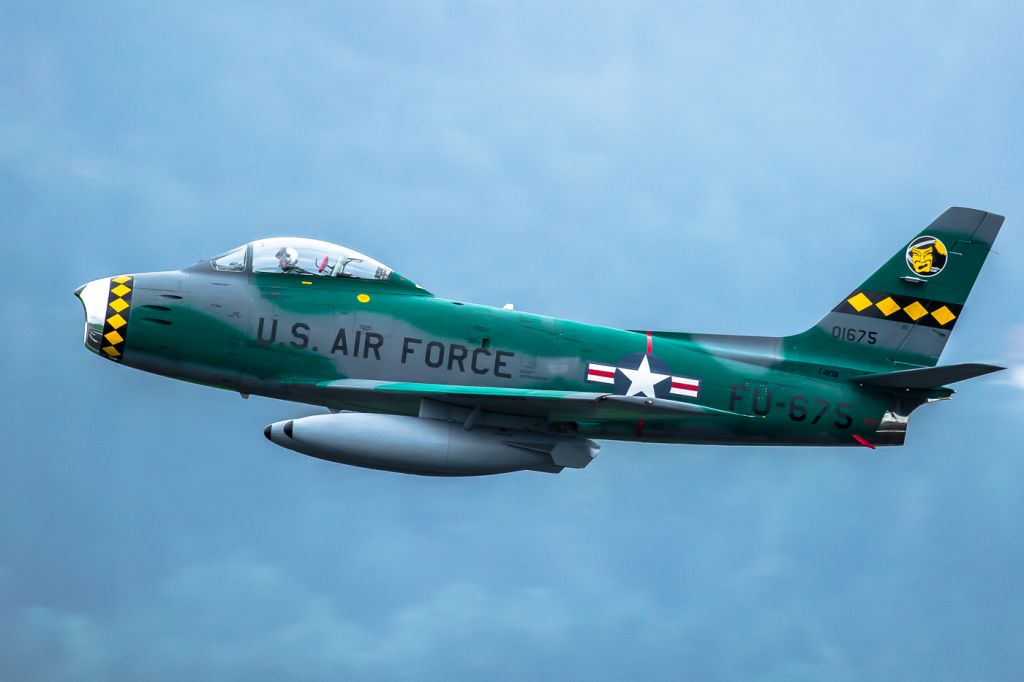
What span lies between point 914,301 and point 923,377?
2238 mm

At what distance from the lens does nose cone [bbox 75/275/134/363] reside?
59.2ft

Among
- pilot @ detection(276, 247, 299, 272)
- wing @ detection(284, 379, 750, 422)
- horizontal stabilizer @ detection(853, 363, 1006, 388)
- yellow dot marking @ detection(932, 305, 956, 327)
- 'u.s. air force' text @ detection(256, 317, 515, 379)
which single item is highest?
yellow dot marking @ detection(932, 305, 956, 327)

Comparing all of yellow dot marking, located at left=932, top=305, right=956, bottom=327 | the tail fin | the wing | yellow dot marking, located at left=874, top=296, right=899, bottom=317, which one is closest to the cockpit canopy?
the wing

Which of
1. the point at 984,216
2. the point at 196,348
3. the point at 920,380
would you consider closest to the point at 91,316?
the point at 196,348

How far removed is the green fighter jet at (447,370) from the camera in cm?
1811

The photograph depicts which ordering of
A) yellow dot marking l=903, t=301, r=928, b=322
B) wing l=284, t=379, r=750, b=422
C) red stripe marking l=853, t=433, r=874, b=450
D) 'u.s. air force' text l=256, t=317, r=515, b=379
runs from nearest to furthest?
wing l=284, t=379, r=750, b=422 < 'u.s. air force' text l=256, t=317, r=515, b=379 < red stripe marking l=853, t=433, r=874, b=450 < yellow dot marking l=903, t=301, r=928, b=322

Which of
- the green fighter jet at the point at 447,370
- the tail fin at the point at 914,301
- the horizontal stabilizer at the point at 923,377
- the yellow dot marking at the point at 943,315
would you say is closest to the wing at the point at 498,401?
the green fighter jet at the point at 447,370

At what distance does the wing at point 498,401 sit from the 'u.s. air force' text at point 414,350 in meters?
0.36

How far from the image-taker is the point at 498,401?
18.2 metres

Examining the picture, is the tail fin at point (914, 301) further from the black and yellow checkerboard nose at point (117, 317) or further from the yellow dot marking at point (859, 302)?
the black and yellow checkerboard nose at point (117, 317)

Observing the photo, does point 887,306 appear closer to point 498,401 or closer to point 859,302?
point 859,302

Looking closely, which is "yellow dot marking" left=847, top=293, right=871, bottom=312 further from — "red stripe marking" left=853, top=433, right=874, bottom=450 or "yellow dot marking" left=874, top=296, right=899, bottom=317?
"red stripe marking" left=853, top=433, right=874, bottom=450

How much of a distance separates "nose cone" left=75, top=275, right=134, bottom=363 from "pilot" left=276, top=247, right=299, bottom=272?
2.11m

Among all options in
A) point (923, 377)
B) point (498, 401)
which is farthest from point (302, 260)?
point (923, 377)
